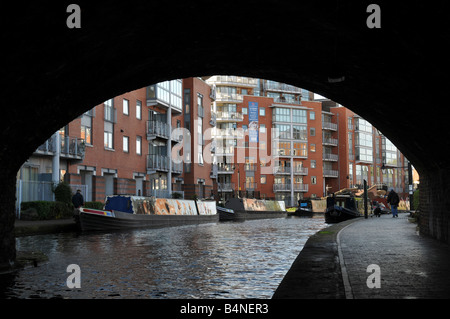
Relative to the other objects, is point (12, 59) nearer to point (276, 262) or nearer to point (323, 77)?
point (323, 77)

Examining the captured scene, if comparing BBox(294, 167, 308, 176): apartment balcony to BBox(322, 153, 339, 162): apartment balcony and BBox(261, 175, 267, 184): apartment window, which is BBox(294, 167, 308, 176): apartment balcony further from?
BBox(322, 153, 339, 162): apartment balcony

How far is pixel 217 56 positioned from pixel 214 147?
165 ft

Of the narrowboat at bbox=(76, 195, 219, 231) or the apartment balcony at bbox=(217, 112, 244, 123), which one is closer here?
the narrowboat at bbox=(76, 195, 219, 231)

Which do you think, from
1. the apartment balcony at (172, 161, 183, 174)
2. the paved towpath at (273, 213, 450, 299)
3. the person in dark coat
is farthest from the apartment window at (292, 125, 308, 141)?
the paved towpath at (273, 213, 450, 299)

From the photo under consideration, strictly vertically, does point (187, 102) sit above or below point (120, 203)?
above

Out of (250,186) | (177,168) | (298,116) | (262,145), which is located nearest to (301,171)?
(262,145)

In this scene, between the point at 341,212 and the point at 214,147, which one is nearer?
the point at 341,212

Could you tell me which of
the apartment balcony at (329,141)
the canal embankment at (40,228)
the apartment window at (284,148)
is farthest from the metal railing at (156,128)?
the apartment balcony at (329,141)

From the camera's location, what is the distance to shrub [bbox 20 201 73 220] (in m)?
24.2

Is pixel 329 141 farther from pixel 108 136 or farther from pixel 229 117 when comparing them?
pixel 108 136

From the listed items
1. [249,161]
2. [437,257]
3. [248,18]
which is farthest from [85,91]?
[249,161]

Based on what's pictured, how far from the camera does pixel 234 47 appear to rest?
8727 mm

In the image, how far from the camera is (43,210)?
24922 mm

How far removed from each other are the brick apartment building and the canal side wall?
63.7ft
